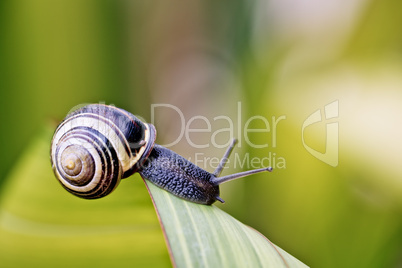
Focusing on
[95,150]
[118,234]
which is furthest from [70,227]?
[95,150]

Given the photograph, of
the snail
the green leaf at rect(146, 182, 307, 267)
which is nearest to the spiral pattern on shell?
the snail

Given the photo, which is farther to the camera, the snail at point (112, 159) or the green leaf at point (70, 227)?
the snail at point (112, 159)

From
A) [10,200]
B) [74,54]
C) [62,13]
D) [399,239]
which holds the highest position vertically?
[62,13]

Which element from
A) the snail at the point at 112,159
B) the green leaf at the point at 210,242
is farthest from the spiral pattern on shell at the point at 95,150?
the green leaf at the point at 210,242

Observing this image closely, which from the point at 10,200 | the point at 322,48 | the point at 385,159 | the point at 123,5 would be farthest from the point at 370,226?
the point at 123,5

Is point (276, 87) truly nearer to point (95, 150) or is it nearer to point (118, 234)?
point (95, 150)

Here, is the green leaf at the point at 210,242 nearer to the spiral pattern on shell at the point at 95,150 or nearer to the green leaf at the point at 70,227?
the green leaf at the point at 70,227

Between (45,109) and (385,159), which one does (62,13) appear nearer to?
(45,109)
